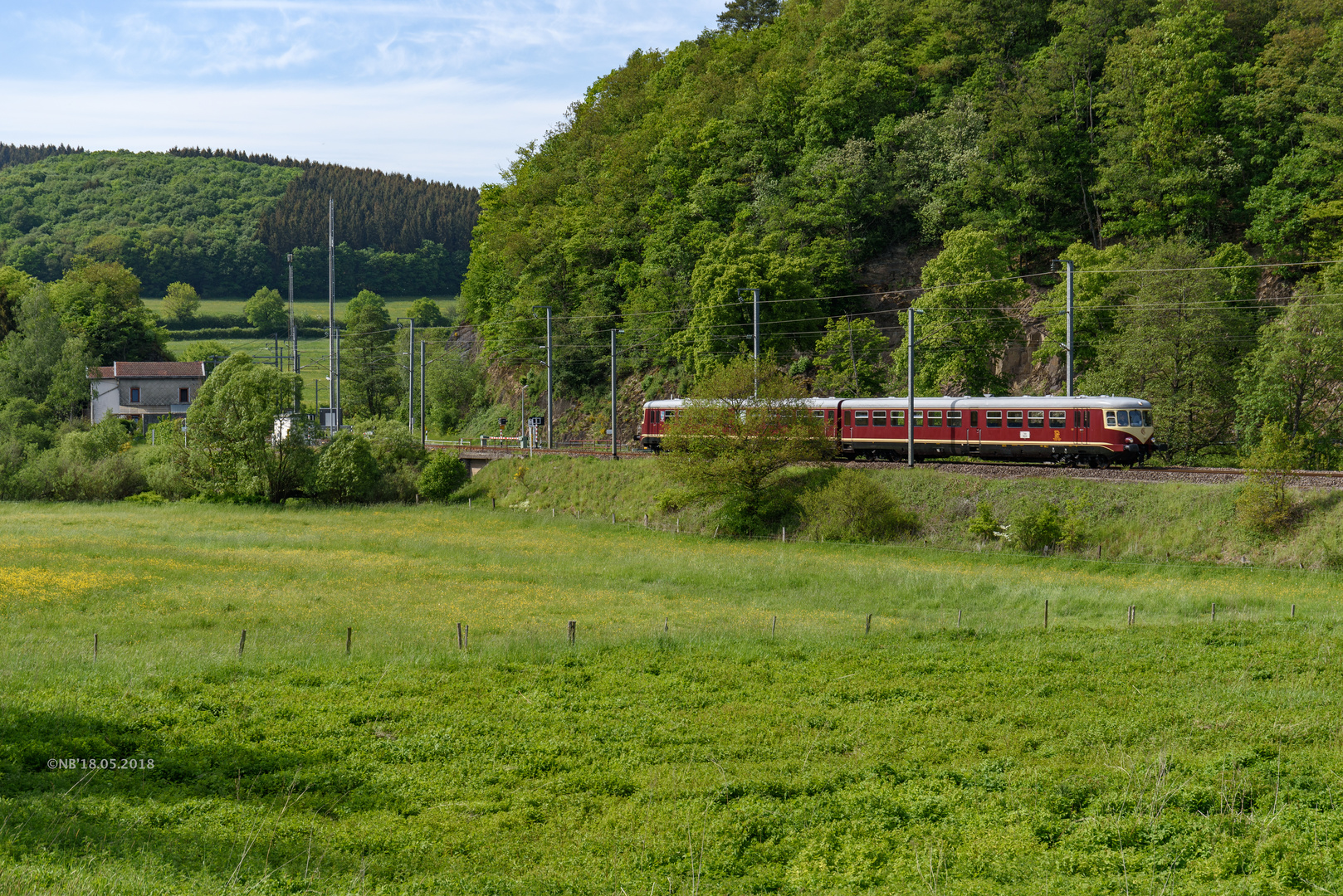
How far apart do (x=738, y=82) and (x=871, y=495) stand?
2608 inches

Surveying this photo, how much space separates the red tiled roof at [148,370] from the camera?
10450 centimetres

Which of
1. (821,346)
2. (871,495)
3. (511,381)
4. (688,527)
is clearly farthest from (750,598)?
(511,381)

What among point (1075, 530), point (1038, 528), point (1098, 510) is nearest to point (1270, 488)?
point (1098, 510)

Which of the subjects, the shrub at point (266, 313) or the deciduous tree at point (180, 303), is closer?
the deciduous tree at point (180, 303)

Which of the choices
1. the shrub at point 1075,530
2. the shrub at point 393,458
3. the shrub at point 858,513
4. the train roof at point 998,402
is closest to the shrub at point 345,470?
the shrub at point 393,458

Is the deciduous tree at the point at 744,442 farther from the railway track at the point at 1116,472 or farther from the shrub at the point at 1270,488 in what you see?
the shrub at the point at 1270,488

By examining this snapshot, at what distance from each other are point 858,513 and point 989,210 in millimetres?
36662

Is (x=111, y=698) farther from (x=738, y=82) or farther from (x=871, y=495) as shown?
(x=738, y=82)

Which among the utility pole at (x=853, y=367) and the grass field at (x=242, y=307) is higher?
the grass field at (x=242, y=307)

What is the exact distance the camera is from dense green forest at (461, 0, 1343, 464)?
173 ft

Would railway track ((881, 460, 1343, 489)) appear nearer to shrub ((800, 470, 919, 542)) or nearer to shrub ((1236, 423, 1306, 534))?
shrub ((1236, 423, 1306, 534))

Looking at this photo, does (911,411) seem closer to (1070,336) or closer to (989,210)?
(1070,336)

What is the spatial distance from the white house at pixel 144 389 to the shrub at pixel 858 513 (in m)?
80.1

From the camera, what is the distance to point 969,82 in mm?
80375
